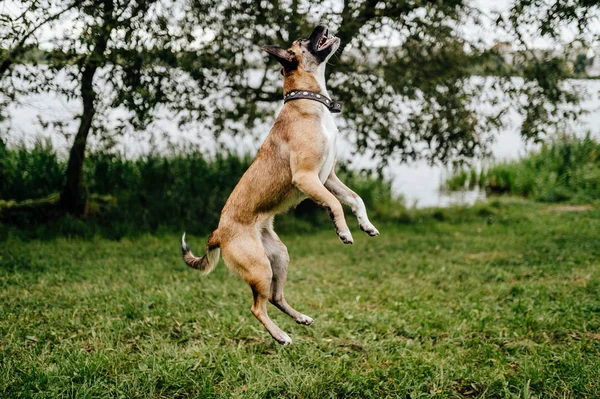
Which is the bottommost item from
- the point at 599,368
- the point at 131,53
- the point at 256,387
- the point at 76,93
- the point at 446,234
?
the point at 256,387

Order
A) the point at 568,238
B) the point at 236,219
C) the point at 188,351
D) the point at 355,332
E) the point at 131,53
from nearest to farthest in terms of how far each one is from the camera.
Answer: the point at 236,219 < the point at 188,351 < the point at 355,332 < the point at 131,53 < the point at 568,238

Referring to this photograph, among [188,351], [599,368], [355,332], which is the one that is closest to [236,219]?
[188,351]

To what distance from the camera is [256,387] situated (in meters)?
3.78

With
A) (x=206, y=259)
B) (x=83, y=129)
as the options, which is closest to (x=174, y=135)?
(x=83, y=129)

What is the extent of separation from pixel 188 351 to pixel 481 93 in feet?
20.8

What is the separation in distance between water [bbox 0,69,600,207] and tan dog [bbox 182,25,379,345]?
407 cm

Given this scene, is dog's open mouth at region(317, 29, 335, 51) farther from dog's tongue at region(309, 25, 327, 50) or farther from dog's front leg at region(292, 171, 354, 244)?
dog's front leg at region(292, 171, 354, 244)

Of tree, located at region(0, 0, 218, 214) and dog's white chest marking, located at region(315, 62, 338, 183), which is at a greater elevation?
tree, located at region(0, 0, 218, 214)

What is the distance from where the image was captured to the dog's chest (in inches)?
124

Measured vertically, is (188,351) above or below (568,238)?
below

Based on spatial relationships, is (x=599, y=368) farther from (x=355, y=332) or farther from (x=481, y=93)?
(x=481, y=93)

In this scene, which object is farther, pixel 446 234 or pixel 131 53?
pixel 446 234

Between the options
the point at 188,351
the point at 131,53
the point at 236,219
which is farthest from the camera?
the point at 131,53

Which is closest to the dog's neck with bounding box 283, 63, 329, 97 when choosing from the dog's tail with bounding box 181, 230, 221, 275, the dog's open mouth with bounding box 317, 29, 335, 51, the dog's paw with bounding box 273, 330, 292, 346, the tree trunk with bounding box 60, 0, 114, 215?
the dog's open mouth with bounding box 317, 29, 335, 51
